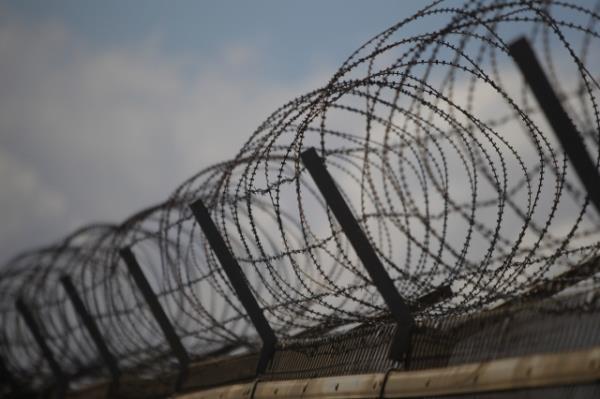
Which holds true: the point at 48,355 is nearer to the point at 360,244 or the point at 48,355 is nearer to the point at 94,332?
the point at 94,332

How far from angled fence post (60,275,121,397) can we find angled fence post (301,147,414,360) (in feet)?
17.4

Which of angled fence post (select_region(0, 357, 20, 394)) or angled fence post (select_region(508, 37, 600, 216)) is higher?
angled fence post (select_region(508, 37, 600, 216))

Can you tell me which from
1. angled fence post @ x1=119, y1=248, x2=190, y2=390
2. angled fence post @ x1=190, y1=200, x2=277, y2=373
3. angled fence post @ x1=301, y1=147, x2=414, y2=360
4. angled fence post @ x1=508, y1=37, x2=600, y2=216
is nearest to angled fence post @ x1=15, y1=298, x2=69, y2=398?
angled fence post @ x1=119, y1=248, x2=190, y2=390

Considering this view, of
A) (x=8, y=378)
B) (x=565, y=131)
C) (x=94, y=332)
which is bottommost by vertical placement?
(x=8, y=378)

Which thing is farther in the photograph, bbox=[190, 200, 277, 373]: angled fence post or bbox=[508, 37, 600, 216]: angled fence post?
bbox=[190, 200, 277, 373]: angled fence post

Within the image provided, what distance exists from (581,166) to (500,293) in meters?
1.24

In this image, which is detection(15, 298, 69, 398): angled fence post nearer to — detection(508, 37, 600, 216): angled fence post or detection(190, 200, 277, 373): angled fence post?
detection(190, 200, 277, 373): angled fence post

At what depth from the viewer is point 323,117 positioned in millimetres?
4797

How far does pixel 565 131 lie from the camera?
10.9ft

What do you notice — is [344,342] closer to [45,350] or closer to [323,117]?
[323,117]

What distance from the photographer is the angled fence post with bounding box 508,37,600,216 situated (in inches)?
130

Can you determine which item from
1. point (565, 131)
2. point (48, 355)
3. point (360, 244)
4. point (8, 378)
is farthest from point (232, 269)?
point (8, 378)

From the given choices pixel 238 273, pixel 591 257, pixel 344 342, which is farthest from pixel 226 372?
pixel 591 257

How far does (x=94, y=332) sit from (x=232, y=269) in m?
3.70
